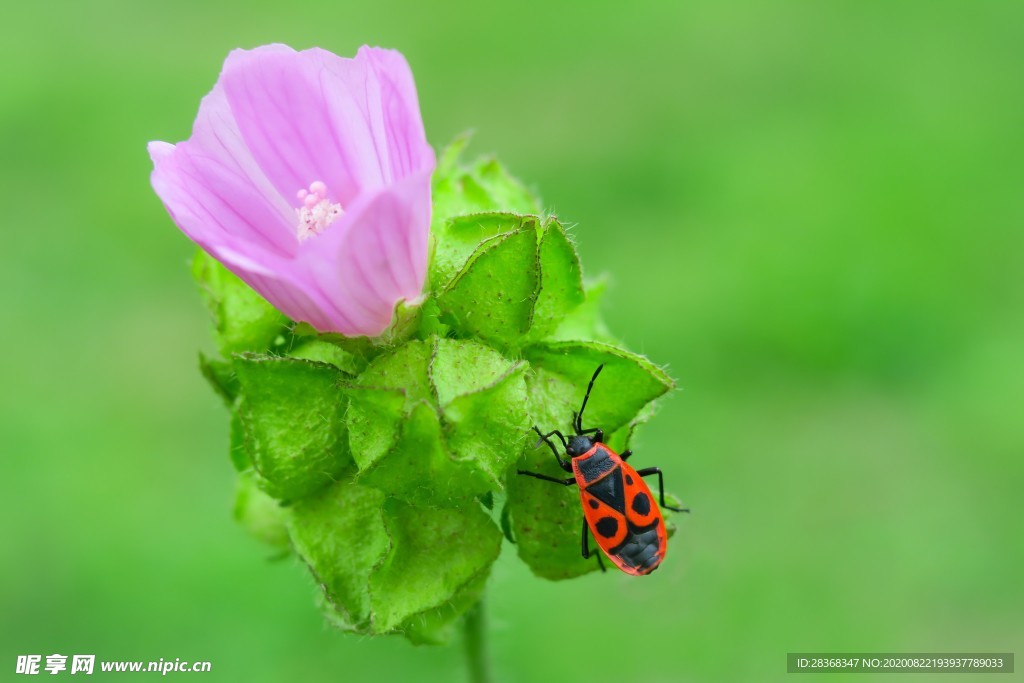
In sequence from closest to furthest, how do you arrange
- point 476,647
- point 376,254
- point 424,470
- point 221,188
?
point 376,254
point 424,470
point 221,188
point 476,647

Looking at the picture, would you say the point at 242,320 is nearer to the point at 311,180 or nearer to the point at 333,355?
the point at 333,355

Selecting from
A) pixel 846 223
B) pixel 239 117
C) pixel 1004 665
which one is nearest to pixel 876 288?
pixel 846 223

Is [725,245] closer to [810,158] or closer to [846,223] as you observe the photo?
[846,223]

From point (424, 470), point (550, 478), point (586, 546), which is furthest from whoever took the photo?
point (586, 546)

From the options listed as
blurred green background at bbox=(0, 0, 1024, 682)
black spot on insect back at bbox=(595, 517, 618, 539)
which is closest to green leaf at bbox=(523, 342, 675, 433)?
black spot on insect back at bbox=(595, 517, 618, 539)

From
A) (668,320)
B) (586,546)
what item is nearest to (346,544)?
(586,546)

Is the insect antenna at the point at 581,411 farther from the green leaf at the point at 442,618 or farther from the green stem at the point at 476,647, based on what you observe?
the green stem at the point at 476,647
